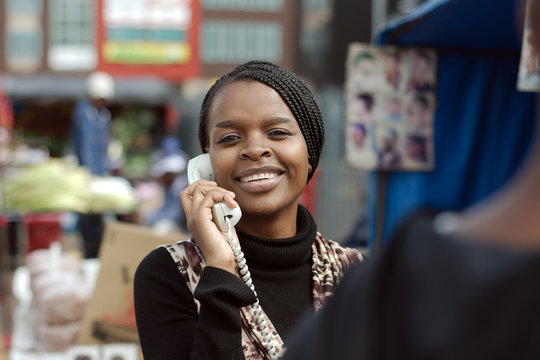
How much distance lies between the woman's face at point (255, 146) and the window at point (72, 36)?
21857mm

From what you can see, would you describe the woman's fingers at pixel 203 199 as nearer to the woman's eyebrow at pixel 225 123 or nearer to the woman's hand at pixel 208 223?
the woman's hand at pixel 208 223

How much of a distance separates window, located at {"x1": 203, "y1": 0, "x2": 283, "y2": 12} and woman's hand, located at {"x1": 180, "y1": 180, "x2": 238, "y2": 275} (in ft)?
92.1

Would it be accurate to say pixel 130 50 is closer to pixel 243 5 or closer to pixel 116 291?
pixel 116 291

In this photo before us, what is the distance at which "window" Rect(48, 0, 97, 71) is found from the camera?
2259 centimetres

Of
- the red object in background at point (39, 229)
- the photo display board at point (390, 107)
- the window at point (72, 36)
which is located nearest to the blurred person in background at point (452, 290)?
the photo display board at point (390, 107)

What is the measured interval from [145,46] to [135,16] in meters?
0.65

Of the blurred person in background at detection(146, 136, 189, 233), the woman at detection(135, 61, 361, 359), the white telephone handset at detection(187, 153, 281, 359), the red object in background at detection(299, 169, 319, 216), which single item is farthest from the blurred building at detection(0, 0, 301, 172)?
the white telephone handset at detection(187, 153, 281, 359)

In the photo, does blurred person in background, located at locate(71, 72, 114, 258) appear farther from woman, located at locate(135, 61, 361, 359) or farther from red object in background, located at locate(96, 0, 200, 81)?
woman, located at locate(135, 61, 361, 359)

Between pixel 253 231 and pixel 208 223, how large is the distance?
0.18 meters

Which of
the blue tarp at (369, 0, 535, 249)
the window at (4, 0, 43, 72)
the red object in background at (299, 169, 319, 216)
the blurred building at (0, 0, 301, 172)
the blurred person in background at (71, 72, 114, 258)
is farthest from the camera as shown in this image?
the window at (4, 0, 43, 72)

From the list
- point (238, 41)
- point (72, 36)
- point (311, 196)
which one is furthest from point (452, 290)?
point (238, 41)

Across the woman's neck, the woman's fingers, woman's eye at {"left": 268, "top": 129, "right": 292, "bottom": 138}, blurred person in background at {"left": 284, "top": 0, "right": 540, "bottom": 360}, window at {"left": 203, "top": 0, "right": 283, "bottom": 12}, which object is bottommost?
Answer: the woman's neck

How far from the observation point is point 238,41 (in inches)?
1131

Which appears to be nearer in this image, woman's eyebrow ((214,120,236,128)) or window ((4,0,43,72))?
woman's eyebrow ((214,120,236,128))
